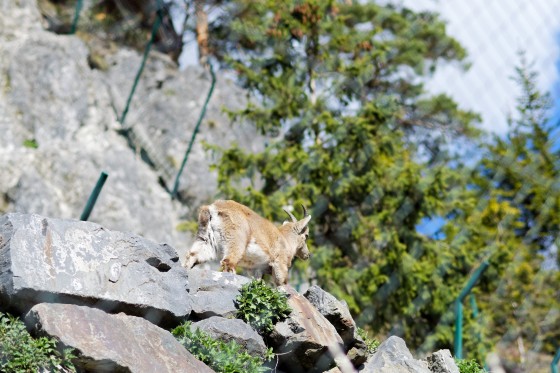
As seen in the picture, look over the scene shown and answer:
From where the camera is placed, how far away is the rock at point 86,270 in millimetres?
4793

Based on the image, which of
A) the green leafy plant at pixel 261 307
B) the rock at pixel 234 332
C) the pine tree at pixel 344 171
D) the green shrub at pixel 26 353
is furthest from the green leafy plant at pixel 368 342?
the pine tree at pixel 344 171

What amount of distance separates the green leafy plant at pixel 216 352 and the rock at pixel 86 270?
0.42 feet

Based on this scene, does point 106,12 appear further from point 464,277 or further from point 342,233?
point 464,277

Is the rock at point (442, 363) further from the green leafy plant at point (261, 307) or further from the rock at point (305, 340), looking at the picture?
the green leafy plant at point (261, 307)

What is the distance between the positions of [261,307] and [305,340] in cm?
36

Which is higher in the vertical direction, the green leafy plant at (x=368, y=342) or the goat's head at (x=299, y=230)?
the goat's head at (x=299, y=230)

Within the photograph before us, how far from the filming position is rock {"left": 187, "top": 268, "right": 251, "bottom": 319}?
570 centimetres

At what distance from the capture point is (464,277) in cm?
1362

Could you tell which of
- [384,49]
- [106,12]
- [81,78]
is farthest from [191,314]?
[106,12]

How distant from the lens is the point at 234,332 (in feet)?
18.2

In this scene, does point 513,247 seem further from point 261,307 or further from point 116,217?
point 261,307

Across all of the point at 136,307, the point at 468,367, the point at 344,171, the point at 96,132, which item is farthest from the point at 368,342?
the point at 96,132

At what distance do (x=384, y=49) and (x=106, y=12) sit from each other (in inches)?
311

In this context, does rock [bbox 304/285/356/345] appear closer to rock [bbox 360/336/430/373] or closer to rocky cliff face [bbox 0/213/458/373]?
rocky cliff face [bbox 0/213/458/373]
